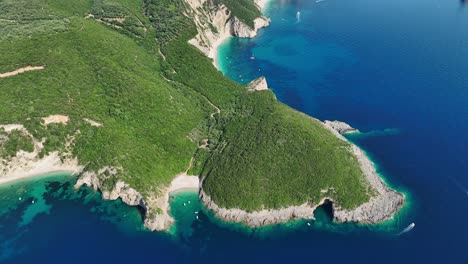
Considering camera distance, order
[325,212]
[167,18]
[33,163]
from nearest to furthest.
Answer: [325,212] < [33,163] < [167,18]

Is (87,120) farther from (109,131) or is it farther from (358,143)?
(358,143)

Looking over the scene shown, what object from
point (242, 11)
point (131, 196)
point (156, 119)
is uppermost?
point (242, 11)

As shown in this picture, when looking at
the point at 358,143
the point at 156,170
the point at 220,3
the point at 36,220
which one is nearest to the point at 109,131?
the point at 156,170

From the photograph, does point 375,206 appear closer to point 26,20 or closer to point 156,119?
point 156,119

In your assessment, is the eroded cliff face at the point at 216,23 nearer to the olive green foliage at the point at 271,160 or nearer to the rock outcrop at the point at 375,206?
the olive green foliage at the point at 271,160

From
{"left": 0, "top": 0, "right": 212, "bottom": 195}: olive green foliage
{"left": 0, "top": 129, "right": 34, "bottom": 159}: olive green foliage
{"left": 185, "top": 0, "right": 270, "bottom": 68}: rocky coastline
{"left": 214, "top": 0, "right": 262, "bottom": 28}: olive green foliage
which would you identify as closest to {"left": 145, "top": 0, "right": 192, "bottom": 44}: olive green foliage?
{"left": 185, "top": 0, "right": 270, "bottom": 68}: rocky coastline

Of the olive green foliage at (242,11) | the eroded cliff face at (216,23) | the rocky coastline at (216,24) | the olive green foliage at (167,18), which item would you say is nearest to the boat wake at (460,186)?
the rocky coastline at (216,24)

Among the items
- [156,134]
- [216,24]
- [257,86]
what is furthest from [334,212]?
[216,24]
